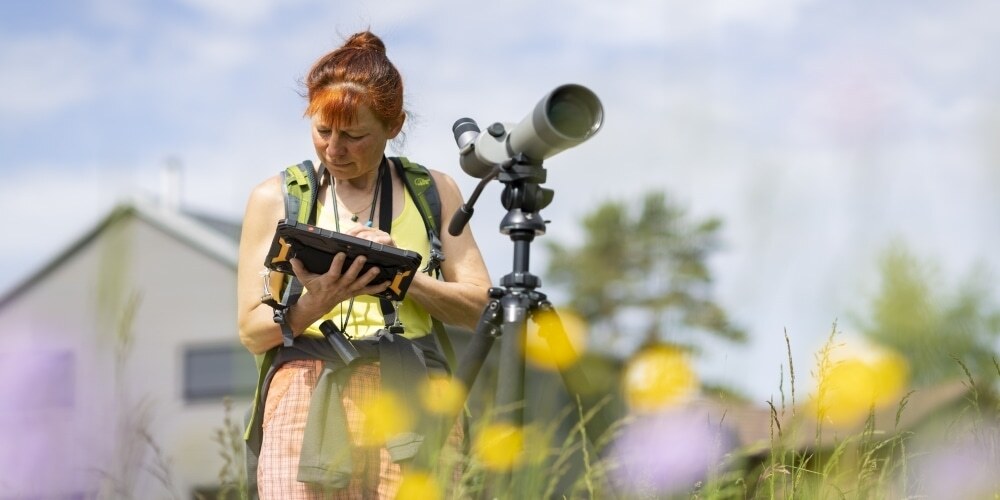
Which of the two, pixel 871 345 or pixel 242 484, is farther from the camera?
pixel 242 484

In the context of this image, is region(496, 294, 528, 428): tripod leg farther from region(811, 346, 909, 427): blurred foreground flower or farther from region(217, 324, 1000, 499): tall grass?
region(811, 346, 909, 427): blurred foreground flower

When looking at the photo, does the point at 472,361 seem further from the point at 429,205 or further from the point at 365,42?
the point at 365,42

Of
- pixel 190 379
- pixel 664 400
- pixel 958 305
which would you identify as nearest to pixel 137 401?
pixel 664 400

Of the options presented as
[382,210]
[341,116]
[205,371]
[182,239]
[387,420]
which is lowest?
[387,420]

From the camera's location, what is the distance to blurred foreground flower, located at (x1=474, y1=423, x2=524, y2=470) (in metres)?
1.82

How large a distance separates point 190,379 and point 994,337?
14707mm

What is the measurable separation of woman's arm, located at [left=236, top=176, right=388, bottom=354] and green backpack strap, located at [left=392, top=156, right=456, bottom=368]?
235mm

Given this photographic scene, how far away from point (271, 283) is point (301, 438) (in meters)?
0.27

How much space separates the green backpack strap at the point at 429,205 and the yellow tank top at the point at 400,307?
15 millimetres

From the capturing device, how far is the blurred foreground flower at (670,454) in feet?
5.53

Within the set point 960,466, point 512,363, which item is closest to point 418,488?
point 512,363

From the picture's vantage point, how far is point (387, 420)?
6.52 feet

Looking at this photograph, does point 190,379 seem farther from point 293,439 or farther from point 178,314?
point 293,439

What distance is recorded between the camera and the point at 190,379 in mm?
15547
